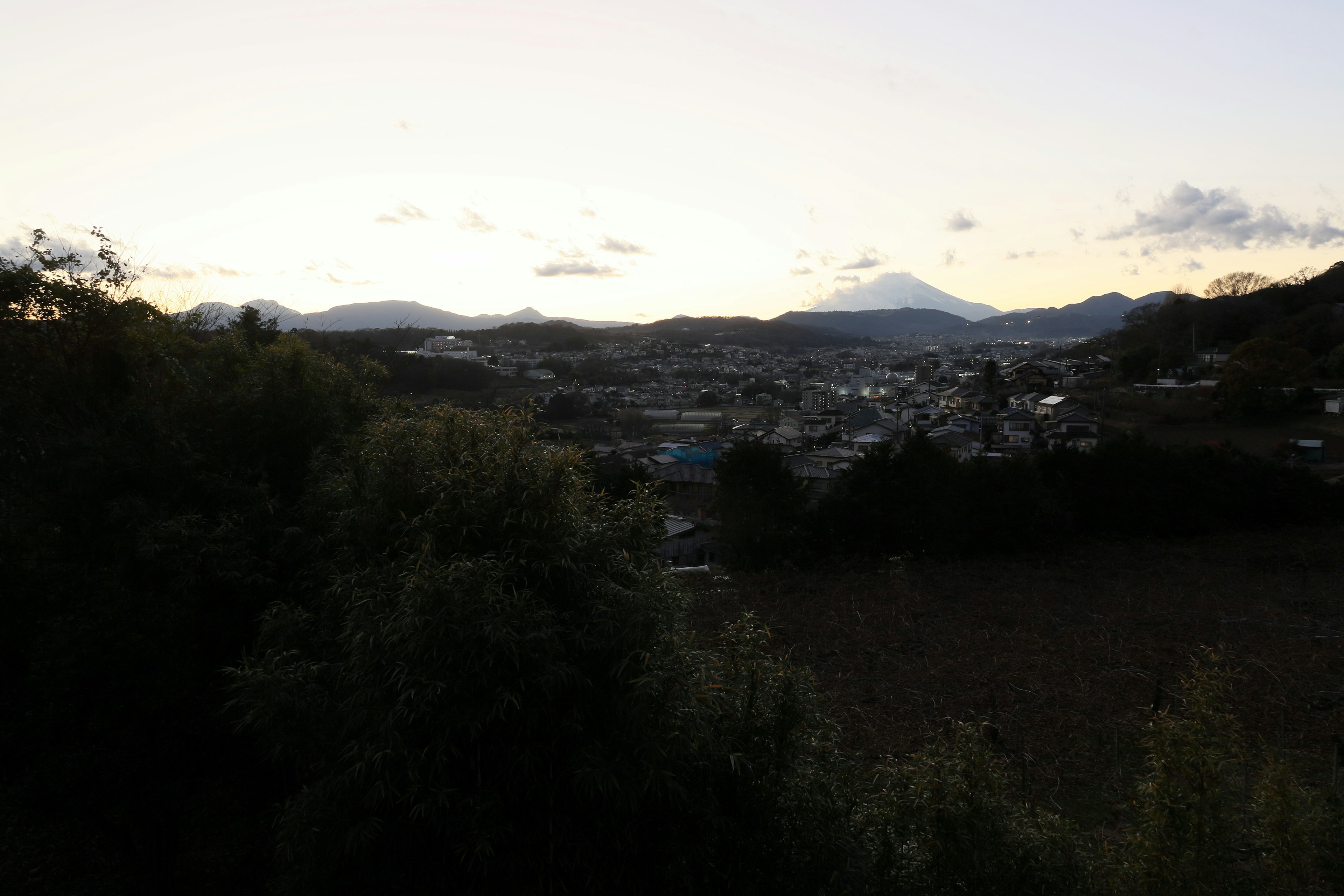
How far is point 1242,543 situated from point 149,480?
542 inches

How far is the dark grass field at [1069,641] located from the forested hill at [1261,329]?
14.2 metres

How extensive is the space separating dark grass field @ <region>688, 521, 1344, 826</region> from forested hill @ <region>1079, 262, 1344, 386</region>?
14.2 m

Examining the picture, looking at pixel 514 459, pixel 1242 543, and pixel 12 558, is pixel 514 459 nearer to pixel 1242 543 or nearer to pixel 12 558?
pixel 12 558

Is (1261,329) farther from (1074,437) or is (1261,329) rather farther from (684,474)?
(684,474)

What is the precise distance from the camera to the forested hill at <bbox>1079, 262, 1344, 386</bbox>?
71.3 feet

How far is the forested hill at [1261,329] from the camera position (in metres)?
21.7

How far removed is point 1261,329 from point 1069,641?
28.8 m

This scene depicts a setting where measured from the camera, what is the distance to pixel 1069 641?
7.14 metres

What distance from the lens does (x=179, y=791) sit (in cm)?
375

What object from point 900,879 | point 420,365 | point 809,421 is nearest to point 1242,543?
point 900,879

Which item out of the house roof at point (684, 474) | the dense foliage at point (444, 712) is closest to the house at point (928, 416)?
the house roof at point (684, 474)

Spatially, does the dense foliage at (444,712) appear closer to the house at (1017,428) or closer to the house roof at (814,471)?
the house roof at (814,471)

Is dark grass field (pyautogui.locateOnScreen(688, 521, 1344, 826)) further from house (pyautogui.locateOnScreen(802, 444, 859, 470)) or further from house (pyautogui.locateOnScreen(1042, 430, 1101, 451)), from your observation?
house (pyautogui.locateOnScreen(1042, 430, 1101, 451))

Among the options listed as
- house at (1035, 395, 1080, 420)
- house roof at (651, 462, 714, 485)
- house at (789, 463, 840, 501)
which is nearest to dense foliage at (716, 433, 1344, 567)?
house at (789, 463, 840, 501)
